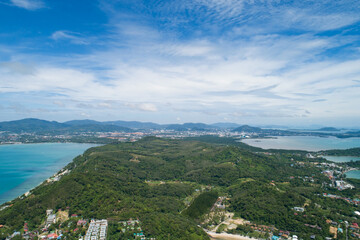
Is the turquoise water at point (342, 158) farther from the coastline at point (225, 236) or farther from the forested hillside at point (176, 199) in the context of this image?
the coastline at point (225, 236)

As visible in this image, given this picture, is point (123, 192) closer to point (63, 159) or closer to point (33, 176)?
point (33, 176)

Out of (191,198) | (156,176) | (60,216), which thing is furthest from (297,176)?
(60,216)

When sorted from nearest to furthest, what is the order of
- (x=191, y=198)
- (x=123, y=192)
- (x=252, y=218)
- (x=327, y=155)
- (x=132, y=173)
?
(x=252, y=218) < (x=123, y=192) < (x=191, y=198) < (x=132, y=173) < (x=327, y=155)

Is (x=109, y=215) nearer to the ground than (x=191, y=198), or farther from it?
farther from it

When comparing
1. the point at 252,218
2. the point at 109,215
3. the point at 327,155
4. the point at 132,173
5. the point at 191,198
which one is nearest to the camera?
the point at 109,215

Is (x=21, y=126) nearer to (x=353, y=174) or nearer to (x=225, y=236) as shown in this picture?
(x=225, y=236)

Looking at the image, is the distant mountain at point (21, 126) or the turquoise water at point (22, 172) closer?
the turquoise water at point (22, 172)

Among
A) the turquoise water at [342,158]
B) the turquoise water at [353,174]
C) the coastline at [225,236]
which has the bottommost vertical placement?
the coastline at [225,236]

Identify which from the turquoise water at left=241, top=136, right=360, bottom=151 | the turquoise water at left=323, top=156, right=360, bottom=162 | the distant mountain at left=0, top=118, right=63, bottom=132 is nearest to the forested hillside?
the turquoise water at left=323, top=156, right=360, bottom=162

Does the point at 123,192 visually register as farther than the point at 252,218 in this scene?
Yes

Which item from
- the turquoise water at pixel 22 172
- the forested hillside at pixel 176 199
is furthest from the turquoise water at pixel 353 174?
the turquoise water at pixel 22 172
